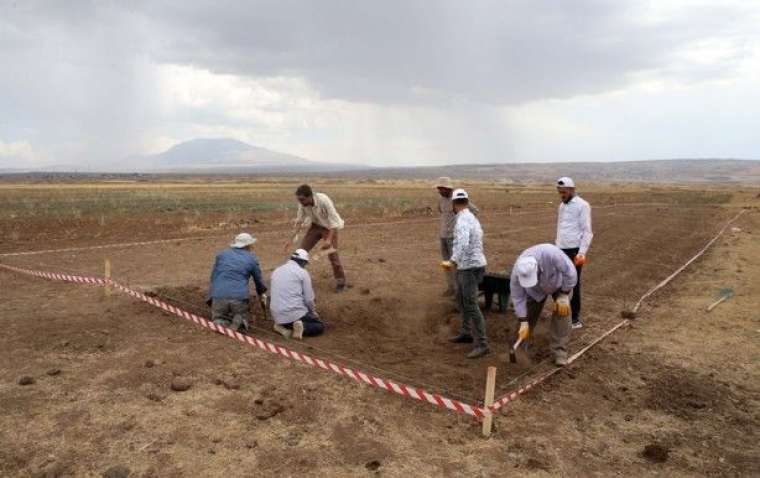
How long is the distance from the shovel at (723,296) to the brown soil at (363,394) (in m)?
0.11

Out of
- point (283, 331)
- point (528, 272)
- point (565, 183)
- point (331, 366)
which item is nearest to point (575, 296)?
point (565, 183)

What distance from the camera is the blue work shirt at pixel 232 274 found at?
7.15 metres

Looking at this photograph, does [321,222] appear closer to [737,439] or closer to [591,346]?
[591,346]

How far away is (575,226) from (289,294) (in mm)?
3597

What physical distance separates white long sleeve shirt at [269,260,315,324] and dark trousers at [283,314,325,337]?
0.20 m

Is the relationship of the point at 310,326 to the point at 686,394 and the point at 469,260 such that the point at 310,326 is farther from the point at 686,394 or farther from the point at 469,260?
the point at 686,394

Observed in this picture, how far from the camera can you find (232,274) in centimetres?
721

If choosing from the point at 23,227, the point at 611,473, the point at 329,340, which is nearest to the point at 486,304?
the point at 329,340

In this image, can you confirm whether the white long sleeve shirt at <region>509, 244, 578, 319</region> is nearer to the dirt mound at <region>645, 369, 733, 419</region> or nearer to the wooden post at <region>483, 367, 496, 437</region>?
the wooden post at <region>483, 367, 496, 437</region>

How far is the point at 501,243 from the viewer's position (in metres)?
15.8

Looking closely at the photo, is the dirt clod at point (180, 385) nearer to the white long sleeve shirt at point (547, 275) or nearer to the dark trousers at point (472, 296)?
the dark trousers at point (472, 296)

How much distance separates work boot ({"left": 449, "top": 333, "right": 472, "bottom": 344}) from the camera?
7148 mm

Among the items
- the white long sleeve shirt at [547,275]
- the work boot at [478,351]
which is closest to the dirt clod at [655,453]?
the white long sleeve shirt at [547,275]

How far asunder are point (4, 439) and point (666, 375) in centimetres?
614
